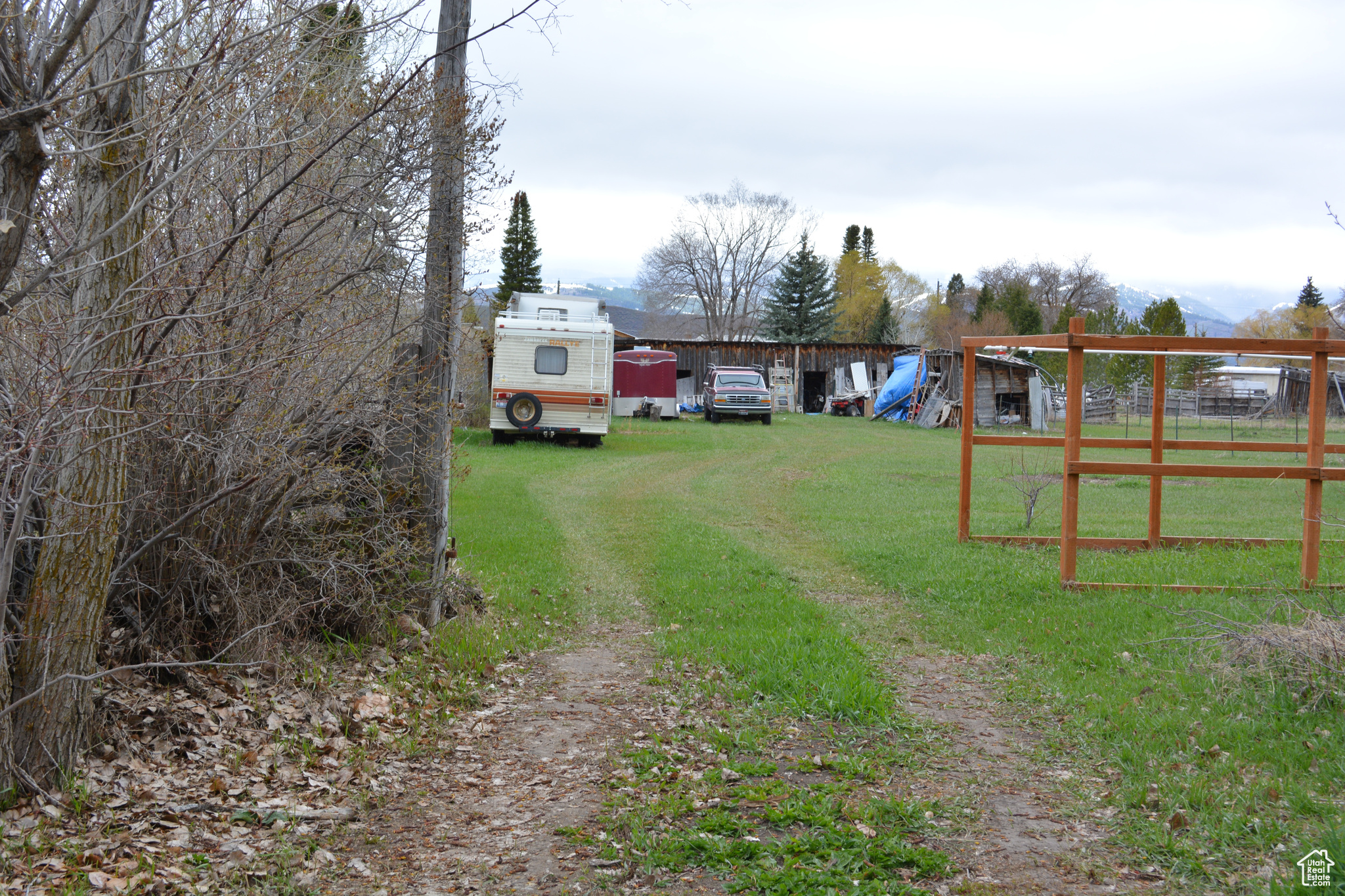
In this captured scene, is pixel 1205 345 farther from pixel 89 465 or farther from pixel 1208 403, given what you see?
pixel 1208 403

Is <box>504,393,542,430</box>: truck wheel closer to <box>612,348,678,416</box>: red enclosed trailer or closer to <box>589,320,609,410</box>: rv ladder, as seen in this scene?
<box>589,320,609,410</box>: rv ladder

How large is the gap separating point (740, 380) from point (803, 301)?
27.4 meters

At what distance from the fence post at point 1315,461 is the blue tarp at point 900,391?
1067 inches

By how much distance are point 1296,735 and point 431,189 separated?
6.19m

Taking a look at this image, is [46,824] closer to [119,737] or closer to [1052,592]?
[119,737]

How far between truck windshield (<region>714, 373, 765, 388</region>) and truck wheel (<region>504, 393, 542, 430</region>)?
40.1 ft

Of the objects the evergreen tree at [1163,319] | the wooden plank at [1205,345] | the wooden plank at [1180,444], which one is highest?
the evergreen tree at [1163,319]

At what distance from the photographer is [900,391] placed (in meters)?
35.1

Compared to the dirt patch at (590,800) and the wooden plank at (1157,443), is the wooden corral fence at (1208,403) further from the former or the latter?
the dirt patch at (590,800)

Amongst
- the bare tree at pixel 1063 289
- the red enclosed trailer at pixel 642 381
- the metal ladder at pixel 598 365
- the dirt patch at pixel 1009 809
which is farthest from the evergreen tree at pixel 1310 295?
the dirt patch at pixel 1009 809

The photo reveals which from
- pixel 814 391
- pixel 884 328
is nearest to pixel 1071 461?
pixel 814 391

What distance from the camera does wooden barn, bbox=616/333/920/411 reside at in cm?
3912

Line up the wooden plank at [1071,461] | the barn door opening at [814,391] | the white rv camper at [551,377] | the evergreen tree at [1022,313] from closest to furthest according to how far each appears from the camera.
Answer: the wooden plank at [1071,461]
the white rv camper at [551,377]
the barn door opening at [814,391]
the evergreen tree at [1022,313]

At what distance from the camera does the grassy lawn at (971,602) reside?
407 centimetres
